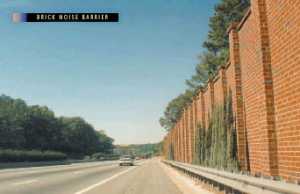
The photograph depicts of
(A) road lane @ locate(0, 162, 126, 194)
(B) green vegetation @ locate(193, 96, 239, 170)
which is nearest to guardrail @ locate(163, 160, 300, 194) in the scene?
(B) green vegetation @ locate(193, 96, 239, 170)

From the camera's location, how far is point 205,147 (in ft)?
85.8

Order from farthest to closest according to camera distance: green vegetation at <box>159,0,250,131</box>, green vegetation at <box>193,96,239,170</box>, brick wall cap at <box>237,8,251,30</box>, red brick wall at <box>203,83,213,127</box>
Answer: green vegetation at <box>159,0,250,131</box> < red brick wall at <box>203,83,213,127</box> < green vegetation at <box>193,96,239,170</box> < brick wall cap at <box>237,8,251,30</box>

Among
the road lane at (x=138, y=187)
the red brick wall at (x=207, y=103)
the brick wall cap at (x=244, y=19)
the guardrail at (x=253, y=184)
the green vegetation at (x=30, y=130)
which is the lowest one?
the road lane at (x=138, y=187)

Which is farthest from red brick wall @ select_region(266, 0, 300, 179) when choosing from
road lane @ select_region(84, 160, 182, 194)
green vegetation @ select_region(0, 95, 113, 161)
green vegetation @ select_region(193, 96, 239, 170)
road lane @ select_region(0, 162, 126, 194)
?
green vegetation @ select_region(0, 95, 113, 161)

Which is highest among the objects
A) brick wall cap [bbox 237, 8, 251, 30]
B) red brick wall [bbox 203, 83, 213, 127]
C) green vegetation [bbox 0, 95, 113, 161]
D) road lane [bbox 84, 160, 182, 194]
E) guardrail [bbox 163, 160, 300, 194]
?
green vegetation [bbox 0, 95, 113, 161]

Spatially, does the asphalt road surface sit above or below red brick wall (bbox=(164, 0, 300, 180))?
below

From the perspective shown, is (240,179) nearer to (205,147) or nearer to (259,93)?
(259,93)

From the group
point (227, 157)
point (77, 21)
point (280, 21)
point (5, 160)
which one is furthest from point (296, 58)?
point (5, 160)

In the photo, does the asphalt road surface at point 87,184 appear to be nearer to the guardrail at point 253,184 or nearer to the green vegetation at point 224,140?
the green vegetation at point 224,140

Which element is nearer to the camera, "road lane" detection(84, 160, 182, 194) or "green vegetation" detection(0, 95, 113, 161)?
"road lane" detection(84, 160, 182, 194)

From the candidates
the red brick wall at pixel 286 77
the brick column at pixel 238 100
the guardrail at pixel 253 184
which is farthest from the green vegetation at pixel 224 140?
the red brick wall at pixel 286 77

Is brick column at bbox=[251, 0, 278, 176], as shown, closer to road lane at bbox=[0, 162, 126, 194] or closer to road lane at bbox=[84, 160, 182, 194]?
road lane at bbox=[84, 160, 182, 194]

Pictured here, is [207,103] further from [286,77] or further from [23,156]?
[23,156]

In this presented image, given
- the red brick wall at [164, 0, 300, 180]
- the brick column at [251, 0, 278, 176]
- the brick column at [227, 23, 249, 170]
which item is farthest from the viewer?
the brick column at [227, 23, 249, 170]
